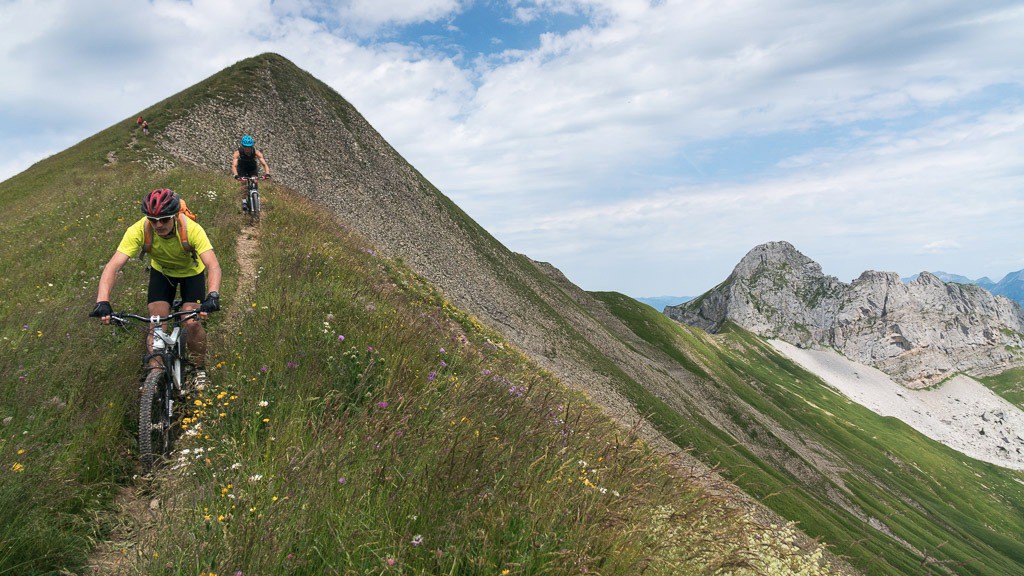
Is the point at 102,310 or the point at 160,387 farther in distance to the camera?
the point at 102,310

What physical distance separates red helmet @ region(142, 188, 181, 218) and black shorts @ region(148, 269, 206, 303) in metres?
1.32

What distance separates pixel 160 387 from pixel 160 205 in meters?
2.62

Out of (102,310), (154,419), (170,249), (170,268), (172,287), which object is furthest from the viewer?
(172,287)

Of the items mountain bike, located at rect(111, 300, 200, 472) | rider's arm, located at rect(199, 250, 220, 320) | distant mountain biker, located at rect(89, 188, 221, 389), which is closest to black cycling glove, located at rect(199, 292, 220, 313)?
distant mountain biker, located at rect(89, 188, 221, 389)

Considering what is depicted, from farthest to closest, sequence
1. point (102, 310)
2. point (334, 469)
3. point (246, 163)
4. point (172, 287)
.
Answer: point (246, 163) → point (172, 287) → point (102, 310) → point (334, 469)

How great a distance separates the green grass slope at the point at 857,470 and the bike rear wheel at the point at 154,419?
6042 centimetres

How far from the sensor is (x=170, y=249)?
7164 mm

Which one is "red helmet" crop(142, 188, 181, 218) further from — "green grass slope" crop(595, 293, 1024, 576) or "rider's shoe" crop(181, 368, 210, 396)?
"green grass slope" crop(595, 293, 1024, 576)

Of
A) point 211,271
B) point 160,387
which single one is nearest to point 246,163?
point 211,271

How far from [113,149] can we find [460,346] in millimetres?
46217

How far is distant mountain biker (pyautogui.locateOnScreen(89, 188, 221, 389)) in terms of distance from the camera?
21.4ft

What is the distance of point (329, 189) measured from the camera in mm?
55219

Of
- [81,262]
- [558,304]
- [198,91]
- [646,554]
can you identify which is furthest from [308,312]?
[558,304]

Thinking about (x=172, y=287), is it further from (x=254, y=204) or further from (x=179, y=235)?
(x=254, y=204)
